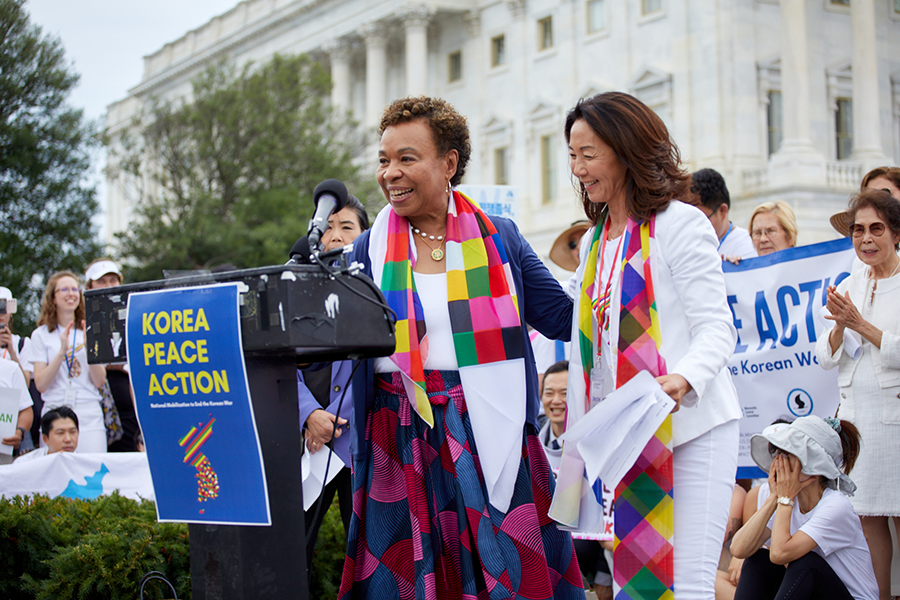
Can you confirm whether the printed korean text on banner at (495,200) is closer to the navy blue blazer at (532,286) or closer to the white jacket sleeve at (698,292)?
the navy blue blazer at (532,286)

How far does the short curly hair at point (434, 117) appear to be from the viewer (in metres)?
3.42

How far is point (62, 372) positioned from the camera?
7875 mm

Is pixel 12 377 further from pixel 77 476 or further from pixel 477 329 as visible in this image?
pixel 477 329

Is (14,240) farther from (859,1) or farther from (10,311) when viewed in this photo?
(859,1)

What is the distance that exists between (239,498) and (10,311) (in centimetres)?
563

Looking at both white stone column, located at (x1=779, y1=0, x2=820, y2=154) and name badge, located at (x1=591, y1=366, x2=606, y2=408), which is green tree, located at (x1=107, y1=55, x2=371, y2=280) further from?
name badge, located at (x1=591, y1=366, x2=606, y2=408)

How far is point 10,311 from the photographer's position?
295 inches

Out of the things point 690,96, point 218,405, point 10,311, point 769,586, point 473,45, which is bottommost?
point 769,586

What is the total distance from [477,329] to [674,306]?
681 mm

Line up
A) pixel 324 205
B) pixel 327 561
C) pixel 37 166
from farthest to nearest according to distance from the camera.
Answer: pixel 37 166, pixel 327 561, pixel 324 205

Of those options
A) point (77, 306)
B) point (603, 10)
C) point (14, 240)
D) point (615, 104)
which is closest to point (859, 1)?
point (603, 10)

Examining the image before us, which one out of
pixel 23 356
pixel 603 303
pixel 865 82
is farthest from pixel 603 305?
pixel 865 82

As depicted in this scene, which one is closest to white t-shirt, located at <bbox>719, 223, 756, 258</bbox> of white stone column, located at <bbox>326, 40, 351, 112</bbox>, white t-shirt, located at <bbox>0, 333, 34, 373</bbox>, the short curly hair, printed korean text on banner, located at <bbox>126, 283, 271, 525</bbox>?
the short curly hair

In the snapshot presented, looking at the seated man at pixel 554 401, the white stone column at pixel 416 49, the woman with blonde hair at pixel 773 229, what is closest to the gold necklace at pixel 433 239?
the seated man at pixel 554 401
